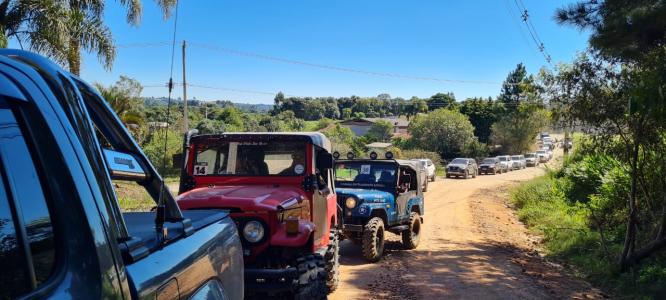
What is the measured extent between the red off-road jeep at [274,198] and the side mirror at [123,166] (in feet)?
11.1

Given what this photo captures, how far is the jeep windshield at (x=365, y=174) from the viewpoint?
11.6 m

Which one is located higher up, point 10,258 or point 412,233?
point 10,258

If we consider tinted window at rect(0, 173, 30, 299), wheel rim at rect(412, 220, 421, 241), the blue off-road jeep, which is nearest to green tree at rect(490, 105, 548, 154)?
wheel rim at rect(412, 220, 421, 241)

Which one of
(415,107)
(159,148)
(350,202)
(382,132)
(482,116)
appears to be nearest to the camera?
(350,202)

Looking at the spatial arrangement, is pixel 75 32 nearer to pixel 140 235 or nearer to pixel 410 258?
pixel 410 258

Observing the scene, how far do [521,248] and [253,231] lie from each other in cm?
940

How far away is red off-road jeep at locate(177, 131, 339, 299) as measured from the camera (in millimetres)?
5559

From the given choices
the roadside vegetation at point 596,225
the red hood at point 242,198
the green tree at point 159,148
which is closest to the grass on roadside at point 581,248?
the roadside vegetation at point 596,225

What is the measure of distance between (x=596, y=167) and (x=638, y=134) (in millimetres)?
8513

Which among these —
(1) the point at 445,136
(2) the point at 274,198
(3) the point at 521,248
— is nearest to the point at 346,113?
(1) the point at 445,136

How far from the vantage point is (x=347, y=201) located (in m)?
10.5

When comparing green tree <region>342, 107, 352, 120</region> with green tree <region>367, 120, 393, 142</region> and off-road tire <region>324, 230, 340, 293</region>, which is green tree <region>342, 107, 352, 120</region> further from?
off-road tire <region>324, 230, 340, 293</region>

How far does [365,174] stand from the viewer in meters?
11.8

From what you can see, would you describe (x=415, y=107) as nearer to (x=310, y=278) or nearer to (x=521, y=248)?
(x=521, y=248)
